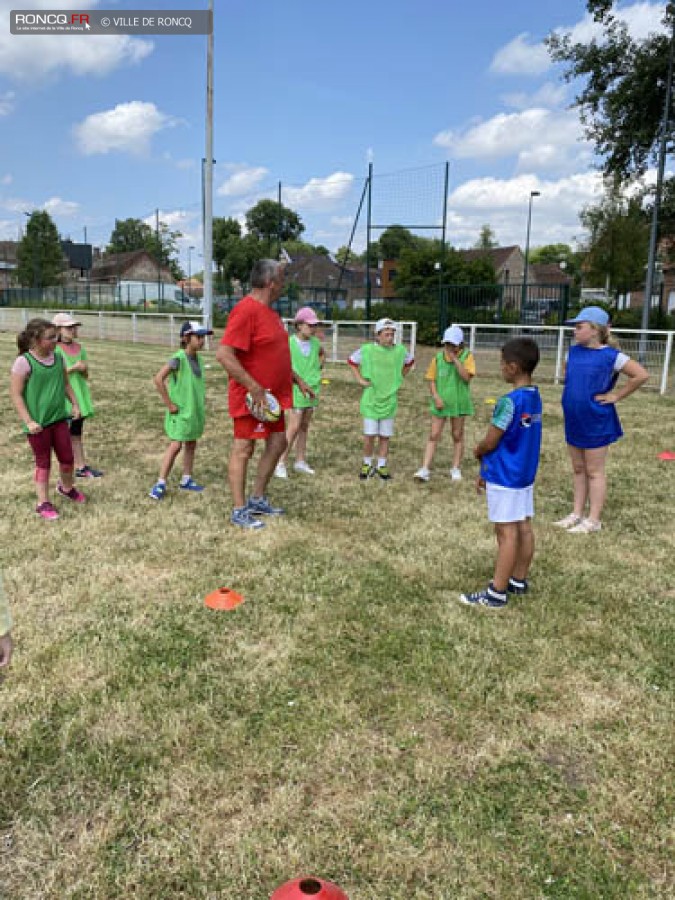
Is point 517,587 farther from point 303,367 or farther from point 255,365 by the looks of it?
point 303,367

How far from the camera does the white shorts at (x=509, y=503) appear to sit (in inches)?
142

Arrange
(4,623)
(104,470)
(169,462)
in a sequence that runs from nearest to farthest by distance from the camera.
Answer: (4,623), (169,462), (104,470)

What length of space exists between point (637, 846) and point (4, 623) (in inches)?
82.6

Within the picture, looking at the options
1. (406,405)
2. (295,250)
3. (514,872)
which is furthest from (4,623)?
(295,250)

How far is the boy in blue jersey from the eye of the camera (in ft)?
11.6

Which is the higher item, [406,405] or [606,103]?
[606,103]

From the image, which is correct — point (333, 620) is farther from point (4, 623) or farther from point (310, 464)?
point (310, 464)

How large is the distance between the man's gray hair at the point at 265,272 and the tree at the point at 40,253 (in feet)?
172

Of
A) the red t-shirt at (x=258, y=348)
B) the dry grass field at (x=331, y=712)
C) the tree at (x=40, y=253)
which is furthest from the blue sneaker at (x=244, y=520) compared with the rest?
the tree at (x=40, y=253)

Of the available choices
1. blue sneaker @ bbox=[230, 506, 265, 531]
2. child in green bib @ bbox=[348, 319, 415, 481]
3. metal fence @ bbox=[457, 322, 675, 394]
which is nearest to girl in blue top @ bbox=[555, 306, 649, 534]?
child in green bib @ bbox=[348, 319, 415, 481]

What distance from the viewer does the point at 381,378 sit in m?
6.42

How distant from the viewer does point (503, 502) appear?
3611 millimetres

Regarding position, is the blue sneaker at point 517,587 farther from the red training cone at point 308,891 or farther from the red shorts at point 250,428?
the red training cone at point 308,891

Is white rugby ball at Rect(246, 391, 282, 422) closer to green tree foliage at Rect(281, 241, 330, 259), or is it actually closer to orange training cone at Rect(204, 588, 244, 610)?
orange training cone at Rect(204, 588, 244, 610)
